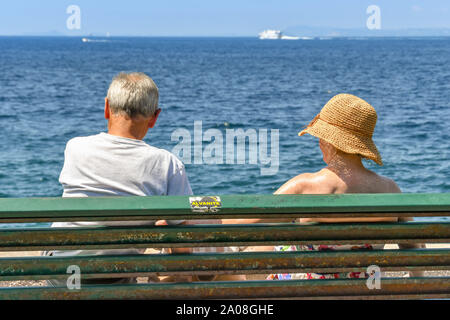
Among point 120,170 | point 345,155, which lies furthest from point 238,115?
point 120,170

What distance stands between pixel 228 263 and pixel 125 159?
0.69 m

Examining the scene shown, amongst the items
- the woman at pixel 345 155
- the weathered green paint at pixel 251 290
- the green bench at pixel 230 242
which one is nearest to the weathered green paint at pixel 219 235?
the green bench at pixel 230 242

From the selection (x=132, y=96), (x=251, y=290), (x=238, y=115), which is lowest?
(x=238, y=115)

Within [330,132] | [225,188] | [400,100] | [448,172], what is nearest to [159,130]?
[225,188]

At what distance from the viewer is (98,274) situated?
7.07ft

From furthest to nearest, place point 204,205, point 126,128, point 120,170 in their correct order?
point 126,128 < point 120,170 < point 204,205

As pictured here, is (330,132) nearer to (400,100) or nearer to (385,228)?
(385,228)

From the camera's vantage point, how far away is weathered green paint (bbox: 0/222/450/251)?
2.10 meters

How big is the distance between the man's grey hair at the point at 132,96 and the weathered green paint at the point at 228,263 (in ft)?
2.45

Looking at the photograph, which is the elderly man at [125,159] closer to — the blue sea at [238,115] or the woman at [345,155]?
the woman at [345,155]

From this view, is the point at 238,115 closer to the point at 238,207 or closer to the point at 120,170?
the point at 120,170

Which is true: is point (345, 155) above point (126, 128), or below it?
below

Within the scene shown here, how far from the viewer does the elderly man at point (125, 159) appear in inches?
101

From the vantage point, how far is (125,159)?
8.50 feet
